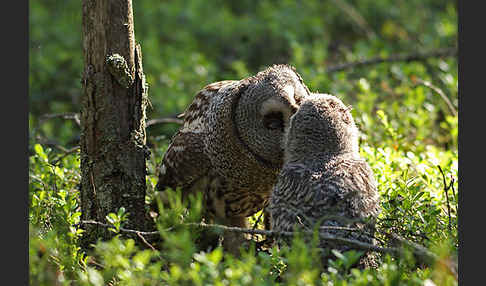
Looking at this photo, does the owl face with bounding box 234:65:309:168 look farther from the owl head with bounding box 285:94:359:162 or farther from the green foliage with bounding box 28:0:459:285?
the green foliage with bounding box 28:0:459:285

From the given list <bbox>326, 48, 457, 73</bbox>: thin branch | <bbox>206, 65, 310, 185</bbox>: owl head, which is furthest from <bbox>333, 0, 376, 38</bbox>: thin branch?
<bbox>206, 65, 310, 185</bbox>: owl head

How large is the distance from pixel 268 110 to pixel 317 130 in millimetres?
445

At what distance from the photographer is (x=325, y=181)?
374cm

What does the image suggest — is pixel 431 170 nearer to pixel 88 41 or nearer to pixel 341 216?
pixel 341 216

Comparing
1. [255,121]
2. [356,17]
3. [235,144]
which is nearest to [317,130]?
[255,121]

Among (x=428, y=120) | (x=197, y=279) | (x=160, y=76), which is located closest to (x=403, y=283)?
(x=197, y=279)

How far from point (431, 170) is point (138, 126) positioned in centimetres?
233

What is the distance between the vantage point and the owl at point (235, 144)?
4238 millimetres

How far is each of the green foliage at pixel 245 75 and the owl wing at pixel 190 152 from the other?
169 mm

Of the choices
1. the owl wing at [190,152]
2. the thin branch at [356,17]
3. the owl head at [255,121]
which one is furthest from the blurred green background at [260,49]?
the owl head at [255,121]

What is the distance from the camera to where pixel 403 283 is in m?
3.39

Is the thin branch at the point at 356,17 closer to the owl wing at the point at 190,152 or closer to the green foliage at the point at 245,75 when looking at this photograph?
the green foliage at the point at 245,75

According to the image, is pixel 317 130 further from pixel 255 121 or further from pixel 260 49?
pixel 260 49

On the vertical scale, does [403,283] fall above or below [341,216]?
below
